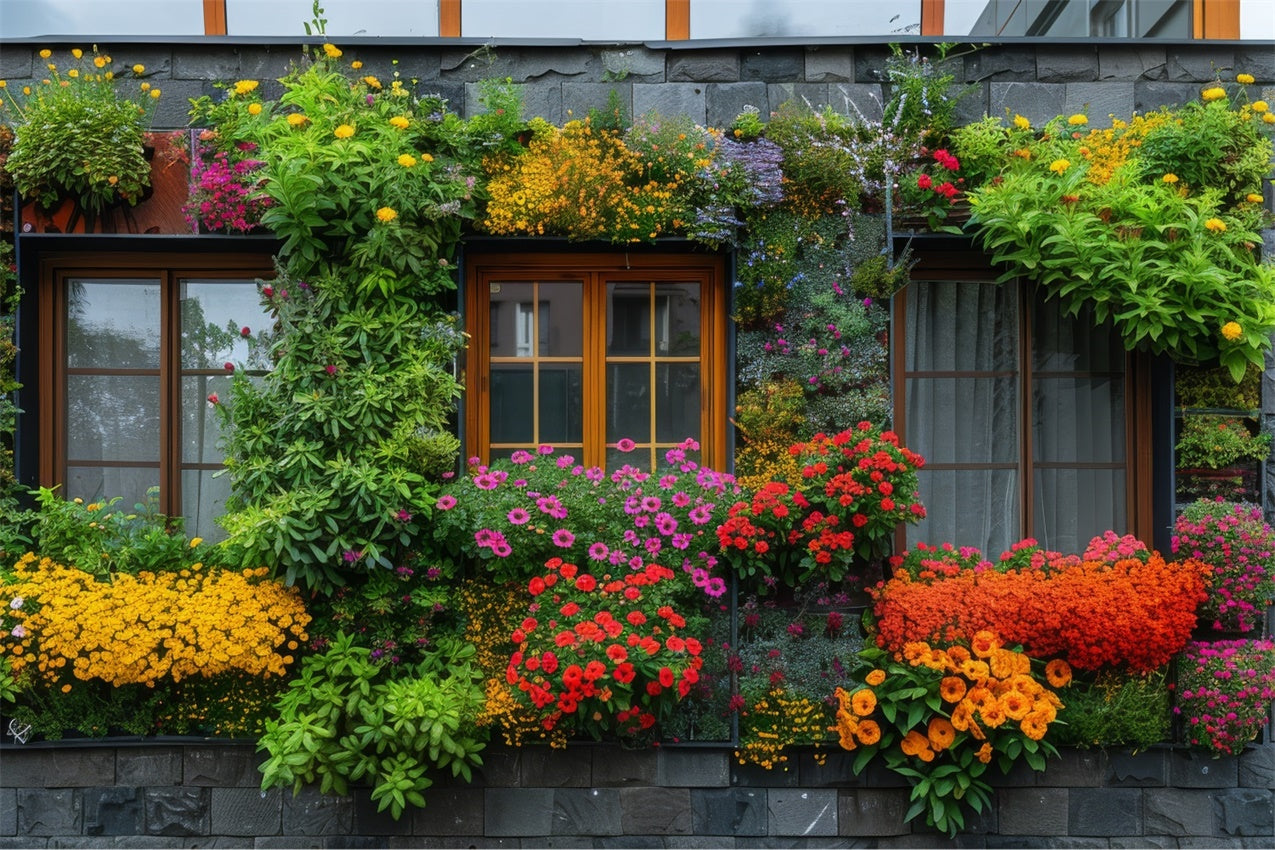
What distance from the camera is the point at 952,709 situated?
425cm

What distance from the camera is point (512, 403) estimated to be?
16.0ft

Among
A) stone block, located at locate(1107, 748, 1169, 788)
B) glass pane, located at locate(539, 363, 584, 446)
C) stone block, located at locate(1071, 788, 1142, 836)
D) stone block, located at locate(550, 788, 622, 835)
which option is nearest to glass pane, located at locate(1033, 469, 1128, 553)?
stone block, located at locate(1107, 748, 1169, 788)

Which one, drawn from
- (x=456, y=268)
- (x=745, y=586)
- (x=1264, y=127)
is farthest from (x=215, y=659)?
(x=1264, y=127)

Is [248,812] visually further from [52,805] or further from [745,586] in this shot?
[745,586]

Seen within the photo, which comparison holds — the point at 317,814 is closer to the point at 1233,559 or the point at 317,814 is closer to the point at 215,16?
the point at 215,16

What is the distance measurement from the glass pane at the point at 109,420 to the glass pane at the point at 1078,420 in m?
4.71

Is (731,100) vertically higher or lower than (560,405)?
higher

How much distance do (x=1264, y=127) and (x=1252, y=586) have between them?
231cm

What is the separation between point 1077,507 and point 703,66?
3048mm

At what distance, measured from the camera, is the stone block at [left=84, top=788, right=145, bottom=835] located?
453cm

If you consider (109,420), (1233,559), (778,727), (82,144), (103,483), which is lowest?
(778,727)

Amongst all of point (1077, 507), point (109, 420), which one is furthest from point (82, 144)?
point (1077, 507)

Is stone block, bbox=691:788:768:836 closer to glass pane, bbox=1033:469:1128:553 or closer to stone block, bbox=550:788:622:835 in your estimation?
stone block, bbox=550:788:622:835

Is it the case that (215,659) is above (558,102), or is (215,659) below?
below
